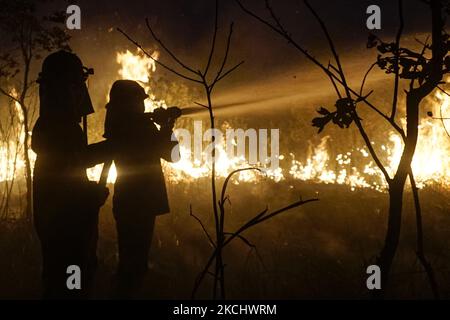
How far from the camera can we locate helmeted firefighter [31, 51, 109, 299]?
12.5ft

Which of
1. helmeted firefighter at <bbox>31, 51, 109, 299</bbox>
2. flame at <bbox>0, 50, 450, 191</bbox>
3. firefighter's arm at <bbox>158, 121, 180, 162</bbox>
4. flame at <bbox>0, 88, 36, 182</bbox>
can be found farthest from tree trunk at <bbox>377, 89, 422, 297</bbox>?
flame at <bbox>0, 50, 450, 191</bbox>

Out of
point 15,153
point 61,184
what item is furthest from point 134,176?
point 15,153

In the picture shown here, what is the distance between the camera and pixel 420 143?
1491 centimetres

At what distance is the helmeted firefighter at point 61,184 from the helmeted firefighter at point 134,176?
2.65ft

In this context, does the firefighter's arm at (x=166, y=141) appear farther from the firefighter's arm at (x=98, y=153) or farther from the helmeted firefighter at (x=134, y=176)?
the firefighter's arm at (x=98, y=153)

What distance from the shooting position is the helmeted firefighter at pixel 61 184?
380 centimetres

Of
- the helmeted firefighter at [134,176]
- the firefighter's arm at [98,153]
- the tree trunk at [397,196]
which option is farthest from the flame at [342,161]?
the tree trunk at [397,196]

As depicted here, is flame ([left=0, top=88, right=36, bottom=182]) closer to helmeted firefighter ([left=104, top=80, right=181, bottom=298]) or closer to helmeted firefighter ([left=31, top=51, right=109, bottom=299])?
helmeted firefighter ([left=104, top=80, right=181, bottom=298])

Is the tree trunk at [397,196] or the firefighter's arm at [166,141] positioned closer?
the tree trunk at [397,196]

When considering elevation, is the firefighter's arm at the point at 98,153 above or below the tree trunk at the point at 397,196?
above

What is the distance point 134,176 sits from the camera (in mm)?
4793

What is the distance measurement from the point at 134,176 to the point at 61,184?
105 cm
